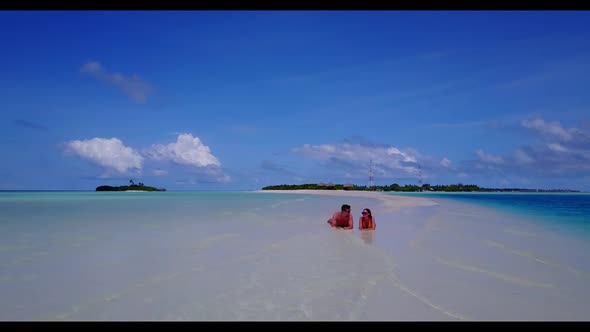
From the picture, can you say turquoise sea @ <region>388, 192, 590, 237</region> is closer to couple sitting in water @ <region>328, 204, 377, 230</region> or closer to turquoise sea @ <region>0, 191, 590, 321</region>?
turquoise sea @ <region>0, 191, 590, 321</region>

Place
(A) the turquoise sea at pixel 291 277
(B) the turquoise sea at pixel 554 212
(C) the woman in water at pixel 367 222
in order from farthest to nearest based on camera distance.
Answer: (B) the turquoise sea at pixel 554 212, (C) the woman in water at pixel 367 222, (A) the turquoise sea at pixel 291 277

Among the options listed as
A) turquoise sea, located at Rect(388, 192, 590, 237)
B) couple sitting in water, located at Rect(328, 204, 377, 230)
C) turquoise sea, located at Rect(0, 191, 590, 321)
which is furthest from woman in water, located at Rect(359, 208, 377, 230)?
A: turquoise sea, located at Rect(388, 192, 590, 237)

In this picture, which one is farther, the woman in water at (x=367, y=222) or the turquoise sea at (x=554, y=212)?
the turquoise sea at (x=554, y=212)

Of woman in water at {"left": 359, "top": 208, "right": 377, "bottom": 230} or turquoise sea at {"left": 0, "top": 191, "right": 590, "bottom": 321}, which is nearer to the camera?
turquoise sea at {"left": 0, "top": 191, "right": 590, "bottom": 321}

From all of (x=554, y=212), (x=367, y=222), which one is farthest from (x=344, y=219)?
(x=554, y=212)

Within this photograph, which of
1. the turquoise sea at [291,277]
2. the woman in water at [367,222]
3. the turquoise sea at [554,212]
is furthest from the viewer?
the turquoise sea at [554,212]

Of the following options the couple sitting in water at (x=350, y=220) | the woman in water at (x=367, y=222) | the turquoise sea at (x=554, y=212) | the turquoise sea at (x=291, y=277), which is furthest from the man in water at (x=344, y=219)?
the turquoise sea at (x=554, y=212)

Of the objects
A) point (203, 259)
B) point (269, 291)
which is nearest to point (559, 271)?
point (269, 291)

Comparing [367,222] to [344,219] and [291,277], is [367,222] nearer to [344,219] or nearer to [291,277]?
[344,219]

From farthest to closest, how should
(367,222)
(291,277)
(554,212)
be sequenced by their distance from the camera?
(554,212), (367,222), (291,277)

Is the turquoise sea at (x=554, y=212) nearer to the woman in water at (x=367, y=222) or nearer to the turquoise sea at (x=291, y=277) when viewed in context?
the turquoise sea at (x=291, y=277)

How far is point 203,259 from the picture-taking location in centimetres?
751

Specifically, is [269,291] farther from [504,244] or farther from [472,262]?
[504,244]

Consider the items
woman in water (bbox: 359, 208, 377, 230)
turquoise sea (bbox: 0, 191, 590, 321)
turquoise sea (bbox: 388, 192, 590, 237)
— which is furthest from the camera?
turquoise sea (bbox: 388, 192, 590, 237)
